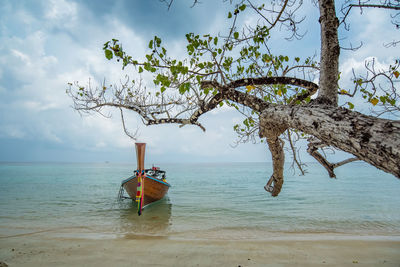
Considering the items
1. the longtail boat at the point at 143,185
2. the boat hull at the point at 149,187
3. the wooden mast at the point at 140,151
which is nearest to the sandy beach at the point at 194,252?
the wooden mast at the point at 140,151

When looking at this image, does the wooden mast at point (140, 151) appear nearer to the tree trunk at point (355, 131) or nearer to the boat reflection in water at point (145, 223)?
the boat reflection in water at point (145, 223)

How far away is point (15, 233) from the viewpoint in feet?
24.2

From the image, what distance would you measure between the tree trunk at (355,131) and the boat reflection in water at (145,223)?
693 cm

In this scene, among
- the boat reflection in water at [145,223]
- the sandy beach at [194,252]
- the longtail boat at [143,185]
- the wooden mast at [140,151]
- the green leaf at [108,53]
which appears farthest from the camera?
the longtail boat at [143,185]

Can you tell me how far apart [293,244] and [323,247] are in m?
0.77

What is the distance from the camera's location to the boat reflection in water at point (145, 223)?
7.72 m

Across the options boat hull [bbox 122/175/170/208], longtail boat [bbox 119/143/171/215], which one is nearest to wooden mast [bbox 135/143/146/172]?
longtail boat [bbox 119/143/171/215]

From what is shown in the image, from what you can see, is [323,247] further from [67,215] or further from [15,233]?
[67,215]

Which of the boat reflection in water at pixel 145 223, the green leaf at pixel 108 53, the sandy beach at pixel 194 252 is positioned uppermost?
the green leaf at pixel 108 53

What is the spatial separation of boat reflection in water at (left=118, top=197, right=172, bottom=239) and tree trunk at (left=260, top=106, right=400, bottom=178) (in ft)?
22.7

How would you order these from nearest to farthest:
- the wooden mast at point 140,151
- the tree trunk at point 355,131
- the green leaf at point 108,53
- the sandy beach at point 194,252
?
1. the tree trunk at point 355,131
2. the green leaf at point 108,53
3. the sandy beach at point 194,252
4. the wooden mast at point 140,151

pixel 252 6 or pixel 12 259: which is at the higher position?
pixel 252 6

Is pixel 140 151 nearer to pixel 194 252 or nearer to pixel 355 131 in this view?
pixel 194 252

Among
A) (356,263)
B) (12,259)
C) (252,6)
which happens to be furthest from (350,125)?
(12,259)
